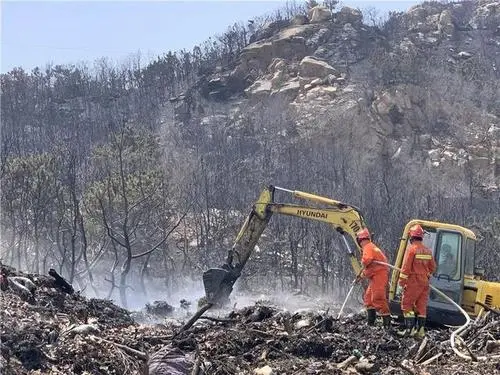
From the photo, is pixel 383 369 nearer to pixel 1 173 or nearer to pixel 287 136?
pixel 1 173

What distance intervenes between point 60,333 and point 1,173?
23.3 meters

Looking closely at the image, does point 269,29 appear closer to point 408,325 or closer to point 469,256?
point 469,256

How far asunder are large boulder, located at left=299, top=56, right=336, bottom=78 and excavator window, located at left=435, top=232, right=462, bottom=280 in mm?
48284

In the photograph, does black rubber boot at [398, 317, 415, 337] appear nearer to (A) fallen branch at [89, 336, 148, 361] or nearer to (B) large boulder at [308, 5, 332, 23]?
(A) fallen branch at [89, 336, 148, 361]

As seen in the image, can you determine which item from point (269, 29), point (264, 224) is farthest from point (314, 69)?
point (264, 224)

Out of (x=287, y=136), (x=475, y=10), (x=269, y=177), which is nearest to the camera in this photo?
(x=269, y=177)

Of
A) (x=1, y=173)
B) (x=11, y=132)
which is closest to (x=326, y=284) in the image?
(x=1, y=173)

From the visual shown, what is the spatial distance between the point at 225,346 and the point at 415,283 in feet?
9.36

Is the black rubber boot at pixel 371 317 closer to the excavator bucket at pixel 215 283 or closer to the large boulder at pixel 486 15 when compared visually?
the excavator bucket at pixel 215 283

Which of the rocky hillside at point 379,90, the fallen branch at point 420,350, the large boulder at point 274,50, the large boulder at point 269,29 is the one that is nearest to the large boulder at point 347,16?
the rocky hillside at point 379,90

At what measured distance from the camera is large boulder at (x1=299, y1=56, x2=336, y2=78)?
191 feet

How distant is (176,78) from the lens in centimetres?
7538

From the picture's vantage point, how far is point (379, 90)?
55.1 metres

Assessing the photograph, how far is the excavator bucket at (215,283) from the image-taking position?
13812 mm
